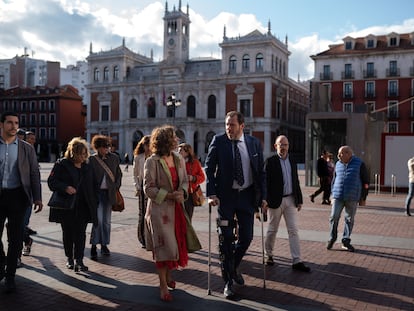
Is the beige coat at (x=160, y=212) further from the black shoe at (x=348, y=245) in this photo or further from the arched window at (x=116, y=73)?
the arched window at (x=116, y=73)

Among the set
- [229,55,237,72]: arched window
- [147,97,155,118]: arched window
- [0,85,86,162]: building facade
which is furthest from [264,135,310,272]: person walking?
[0,85,86,162]: building facade

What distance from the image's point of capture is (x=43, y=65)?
99.2 m

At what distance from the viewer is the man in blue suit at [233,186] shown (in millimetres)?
5402

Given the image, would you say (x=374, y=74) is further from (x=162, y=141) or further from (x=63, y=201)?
(x=162, y=141)

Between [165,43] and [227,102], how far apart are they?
1251 centimetres

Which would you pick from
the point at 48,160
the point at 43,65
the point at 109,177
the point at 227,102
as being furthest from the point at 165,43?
the point at 109,177

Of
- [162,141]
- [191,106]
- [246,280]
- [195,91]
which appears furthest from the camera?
[191,106]

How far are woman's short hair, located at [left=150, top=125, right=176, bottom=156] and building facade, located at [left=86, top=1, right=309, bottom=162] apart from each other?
162 feet

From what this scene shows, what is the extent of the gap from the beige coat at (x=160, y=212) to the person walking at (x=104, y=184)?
2.22m

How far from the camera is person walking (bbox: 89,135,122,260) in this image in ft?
23.5

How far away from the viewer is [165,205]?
5102 mm

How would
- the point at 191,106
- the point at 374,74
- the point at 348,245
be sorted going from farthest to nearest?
1. the point at 191,106
2. the point at 374,74
3. the point at 348,245

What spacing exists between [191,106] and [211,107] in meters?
2.74

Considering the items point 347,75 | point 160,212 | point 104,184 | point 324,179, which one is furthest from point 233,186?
point 347,75
